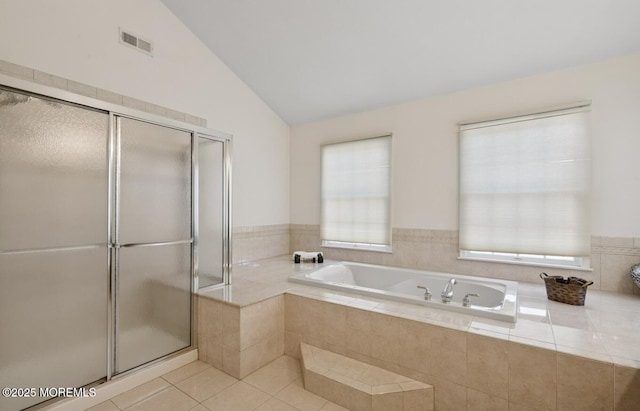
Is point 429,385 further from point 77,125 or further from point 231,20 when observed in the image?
point 231,20

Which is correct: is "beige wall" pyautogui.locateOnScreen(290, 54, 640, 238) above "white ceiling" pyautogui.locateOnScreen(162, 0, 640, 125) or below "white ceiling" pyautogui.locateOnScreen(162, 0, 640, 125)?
below

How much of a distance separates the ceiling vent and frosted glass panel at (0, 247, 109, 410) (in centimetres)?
176

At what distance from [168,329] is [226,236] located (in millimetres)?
820

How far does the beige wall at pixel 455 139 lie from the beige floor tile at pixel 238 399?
2.18 metres

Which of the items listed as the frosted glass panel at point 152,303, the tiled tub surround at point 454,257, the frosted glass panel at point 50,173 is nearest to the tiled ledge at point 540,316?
the tiled tub surround at point 454,257

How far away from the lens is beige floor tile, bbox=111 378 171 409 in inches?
67.5

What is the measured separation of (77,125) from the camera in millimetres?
1633

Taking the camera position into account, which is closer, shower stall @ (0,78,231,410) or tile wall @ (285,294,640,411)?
tile wall @ (285,294,640,411)

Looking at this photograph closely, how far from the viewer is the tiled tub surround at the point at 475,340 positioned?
1.33 meters

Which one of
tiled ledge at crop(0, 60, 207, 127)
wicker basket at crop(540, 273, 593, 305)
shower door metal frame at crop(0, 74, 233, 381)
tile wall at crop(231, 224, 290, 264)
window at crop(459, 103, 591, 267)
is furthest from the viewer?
tile wall at crop(231, 224, 290, 264)

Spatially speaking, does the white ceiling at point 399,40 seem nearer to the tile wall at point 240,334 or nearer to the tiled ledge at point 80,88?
the tiled ledge at point 80,88

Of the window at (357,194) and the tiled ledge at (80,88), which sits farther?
the window at (357,194)

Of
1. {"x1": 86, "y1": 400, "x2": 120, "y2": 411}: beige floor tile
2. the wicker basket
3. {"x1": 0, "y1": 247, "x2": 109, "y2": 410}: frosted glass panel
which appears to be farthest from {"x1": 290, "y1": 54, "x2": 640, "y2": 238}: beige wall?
{"x1": 86, "y1": 400, "x2": 120, "y2": 411}: beige floor tile

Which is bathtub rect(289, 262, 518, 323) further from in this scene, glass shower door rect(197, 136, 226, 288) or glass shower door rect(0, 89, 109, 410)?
glass shower door rect(0, 89, 109, 410)
